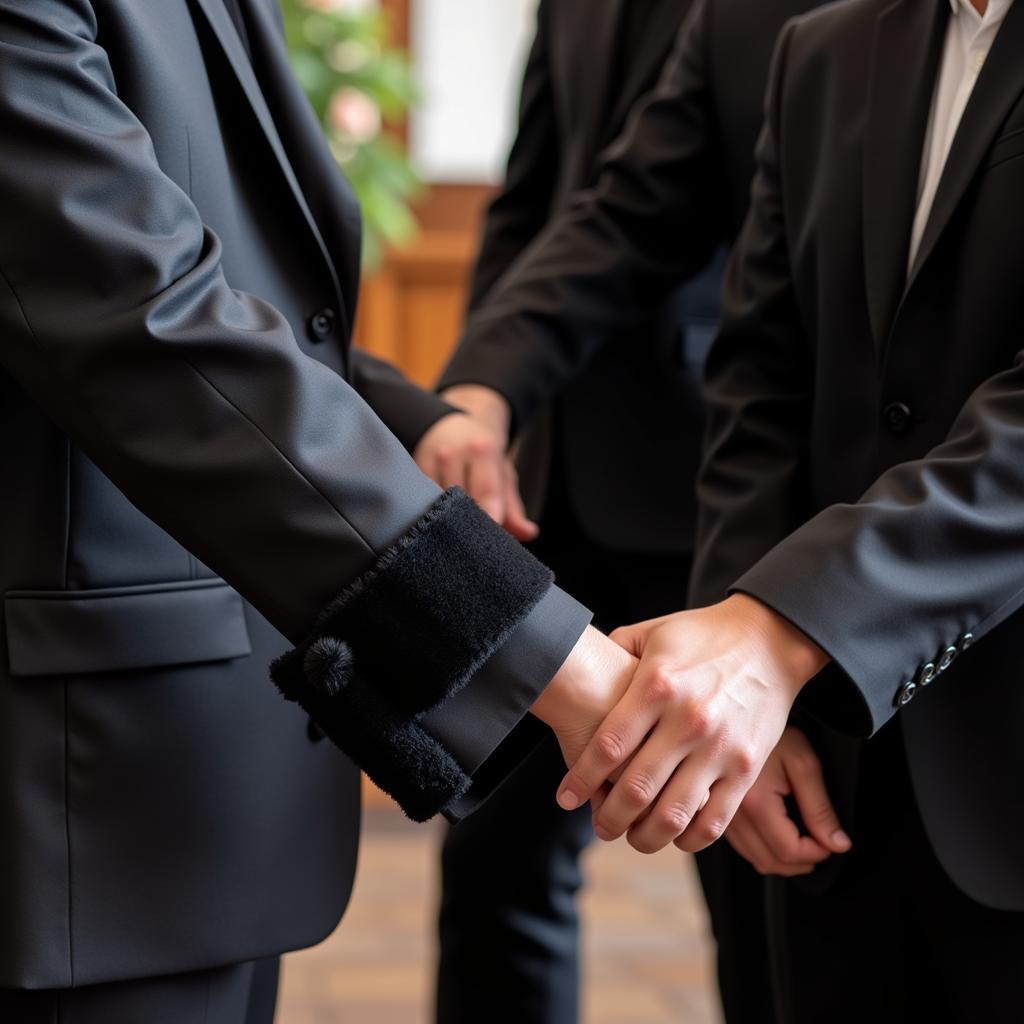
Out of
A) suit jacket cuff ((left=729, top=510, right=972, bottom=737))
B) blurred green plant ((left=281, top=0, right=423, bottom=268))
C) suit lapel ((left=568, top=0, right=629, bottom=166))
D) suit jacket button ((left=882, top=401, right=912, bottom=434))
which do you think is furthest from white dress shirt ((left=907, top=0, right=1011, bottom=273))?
blurred green plant ((left=281, top=0, right=423, bottom=268))

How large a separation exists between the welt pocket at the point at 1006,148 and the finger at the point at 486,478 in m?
0.58

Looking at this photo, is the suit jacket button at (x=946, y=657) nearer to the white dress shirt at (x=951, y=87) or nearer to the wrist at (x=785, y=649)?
the wrist at (x=785, y=649)

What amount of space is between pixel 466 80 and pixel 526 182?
390cm

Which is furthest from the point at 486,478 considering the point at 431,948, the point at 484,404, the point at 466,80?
the point at 466,80

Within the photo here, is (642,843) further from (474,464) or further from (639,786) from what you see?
(474,464)

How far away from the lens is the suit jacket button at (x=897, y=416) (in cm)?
108

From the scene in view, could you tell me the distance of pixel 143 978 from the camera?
97cm

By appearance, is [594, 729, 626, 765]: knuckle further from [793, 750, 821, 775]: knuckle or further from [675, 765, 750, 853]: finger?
[793, 750, 821, 775]: knuckle

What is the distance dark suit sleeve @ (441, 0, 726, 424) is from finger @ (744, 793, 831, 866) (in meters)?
0.59

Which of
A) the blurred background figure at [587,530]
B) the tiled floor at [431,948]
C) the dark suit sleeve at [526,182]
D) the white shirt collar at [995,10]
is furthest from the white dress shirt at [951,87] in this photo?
the tiled floor at [431,948]

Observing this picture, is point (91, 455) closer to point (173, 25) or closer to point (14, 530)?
point (14, 530)

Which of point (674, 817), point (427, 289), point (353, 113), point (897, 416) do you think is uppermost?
point (897, 416)

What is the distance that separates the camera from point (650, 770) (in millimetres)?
979

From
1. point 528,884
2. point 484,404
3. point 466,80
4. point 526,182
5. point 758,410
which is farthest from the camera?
point 466,80
